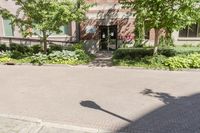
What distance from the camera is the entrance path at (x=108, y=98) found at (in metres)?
7.12

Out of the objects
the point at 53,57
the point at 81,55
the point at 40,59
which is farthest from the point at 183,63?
the point at 40,59

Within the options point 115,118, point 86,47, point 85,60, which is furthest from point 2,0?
point 115,118

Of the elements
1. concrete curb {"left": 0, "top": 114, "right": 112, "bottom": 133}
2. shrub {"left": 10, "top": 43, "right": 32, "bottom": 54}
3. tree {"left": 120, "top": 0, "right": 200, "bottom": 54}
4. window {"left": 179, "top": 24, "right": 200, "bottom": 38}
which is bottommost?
concrete curb {"left": 0, "top": 114, "right": 112, "bottom": 133}

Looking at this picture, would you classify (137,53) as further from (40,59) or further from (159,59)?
(40,59)

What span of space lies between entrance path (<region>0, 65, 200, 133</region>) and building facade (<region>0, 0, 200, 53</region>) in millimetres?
7979

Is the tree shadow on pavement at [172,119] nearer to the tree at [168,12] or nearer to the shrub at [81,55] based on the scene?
the tree at [168,12]

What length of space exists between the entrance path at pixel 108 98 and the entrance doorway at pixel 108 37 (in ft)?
26.4

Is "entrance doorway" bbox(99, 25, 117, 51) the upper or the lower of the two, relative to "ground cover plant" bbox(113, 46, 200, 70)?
upper

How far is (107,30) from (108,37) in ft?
2.06

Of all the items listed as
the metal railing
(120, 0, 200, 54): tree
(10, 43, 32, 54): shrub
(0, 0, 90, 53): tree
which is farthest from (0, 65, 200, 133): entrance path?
the metal railing

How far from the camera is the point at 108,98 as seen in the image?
9.24m

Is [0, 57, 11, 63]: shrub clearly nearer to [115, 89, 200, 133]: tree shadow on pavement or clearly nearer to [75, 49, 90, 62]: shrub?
[75, 49, 90, 62]: shrub

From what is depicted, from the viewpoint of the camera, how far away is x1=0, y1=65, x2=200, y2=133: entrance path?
712cm

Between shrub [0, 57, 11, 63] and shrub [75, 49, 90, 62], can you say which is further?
shrub [0, 57, 11, 63]
